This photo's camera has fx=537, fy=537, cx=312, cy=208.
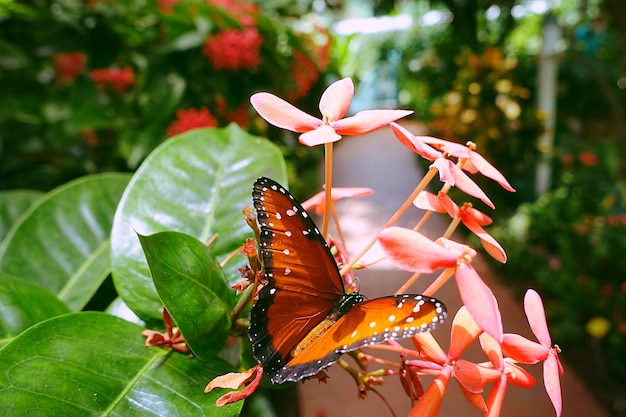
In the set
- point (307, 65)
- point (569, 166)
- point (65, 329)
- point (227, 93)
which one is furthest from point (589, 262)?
point (65, 329)

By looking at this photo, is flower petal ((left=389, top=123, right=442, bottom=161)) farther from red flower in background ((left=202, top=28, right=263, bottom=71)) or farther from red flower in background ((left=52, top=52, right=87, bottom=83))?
red flower in background ((left=52, top=52, right=87, bottom=83))

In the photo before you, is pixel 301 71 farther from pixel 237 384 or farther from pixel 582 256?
pixel 582 256

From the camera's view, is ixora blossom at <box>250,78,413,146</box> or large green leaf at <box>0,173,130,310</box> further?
large green leaf at <box>0,173,130,310</box>

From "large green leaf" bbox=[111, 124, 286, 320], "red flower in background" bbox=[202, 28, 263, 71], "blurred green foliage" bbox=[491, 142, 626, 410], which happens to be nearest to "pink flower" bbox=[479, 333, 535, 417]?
"large green leaf" bbox=[111, 124, 286, 320]

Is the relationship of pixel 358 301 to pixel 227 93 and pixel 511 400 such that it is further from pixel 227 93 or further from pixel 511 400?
pixel 511 400

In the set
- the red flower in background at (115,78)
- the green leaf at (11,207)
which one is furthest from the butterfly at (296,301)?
the red flower in background at (115,78)

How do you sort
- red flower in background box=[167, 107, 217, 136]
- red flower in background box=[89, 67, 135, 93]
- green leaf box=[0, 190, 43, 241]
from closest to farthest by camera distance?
green leaf box=[0, 190, 43, 241], red flower in background box=[167, 107, 217, 136], red flower in background box=[89, 67, 135, 93]
